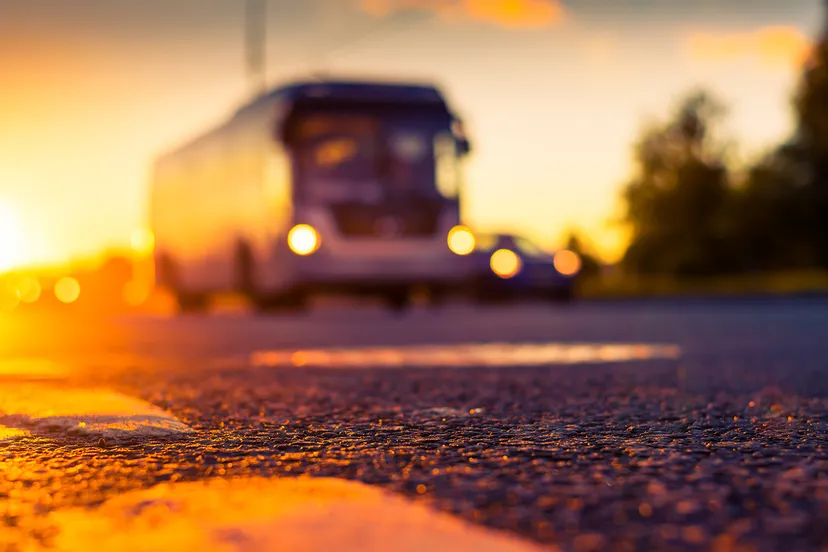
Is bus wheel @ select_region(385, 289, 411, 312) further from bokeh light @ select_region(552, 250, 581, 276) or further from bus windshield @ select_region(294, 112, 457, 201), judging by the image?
bokeh light @ select_region(552, 250, 581, 276)

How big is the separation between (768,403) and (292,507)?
10.6 feet

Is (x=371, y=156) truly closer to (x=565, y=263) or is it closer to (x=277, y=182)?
(x=277, y=182)

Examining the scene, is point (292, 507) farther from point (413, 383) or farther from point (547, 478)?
point (413, 383)

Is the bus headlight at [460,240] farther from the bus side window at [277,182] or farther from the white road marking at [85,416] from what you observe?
the white road marking at [85,416]

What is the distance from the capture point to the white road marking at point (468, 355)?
852 centimetres

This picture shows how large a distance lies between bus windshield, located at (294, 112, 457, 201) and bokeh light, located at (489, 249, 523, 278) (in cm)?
789

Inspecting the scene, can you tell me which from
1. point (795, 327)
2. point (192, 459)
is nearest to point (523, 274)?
point (795, 327)

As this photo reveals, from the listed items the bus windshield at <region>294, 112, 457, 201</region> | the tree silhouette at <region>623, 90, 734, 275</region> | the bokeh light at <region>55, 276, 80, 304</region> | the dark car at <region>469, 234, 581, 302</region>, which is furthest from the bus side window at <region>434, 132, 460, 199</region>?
the tree silhouette at <region>623, 90, 734, 275</region>

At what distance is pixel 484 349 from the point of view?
408 inches

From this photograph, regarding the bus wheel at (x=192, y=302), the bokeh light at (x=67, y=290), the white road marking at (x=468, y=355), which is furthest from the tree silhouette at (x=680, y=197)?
the white road marking at (x=468, y=355)

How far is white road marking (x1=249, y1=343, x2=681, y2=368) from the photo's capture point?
8516mm

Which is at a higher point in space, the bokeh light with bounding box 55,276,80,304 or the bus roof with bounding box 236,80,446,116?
the bus roof with bounding box 236,80,446,116

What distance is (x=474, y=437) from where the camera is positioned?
418 centimetres

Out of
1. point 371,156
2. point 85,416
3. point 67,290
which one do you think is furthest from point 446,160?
point 67,290
